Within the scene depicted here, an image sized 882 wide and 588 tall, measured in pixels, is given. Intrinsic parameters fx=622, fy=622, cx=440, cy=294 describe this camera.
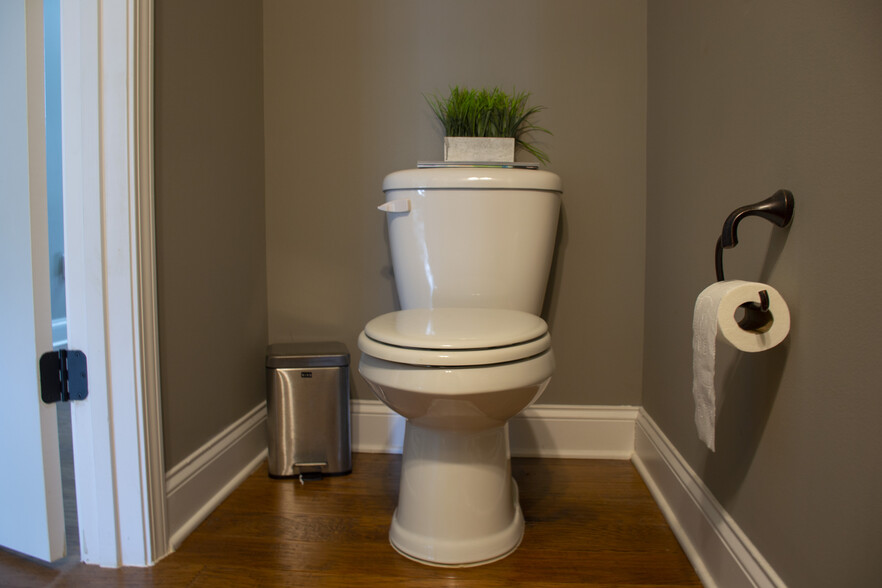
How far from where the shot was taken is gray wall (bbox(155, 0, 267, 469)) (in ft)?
4.32

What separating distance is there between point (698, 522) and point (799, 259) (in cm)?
62

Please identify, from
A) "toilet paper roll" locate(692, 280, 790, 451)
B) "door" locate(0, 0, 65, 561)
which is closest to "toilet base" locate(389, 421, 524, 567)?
"toilet paper roll" locate(692, 280, 790, 451)

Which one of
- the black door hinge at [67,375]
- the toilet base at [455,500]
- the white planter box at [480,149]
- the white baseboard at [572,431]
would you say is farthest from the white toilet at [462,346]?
the black door hinge at [67,375]

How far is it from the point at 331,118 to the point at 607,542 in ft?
4.41

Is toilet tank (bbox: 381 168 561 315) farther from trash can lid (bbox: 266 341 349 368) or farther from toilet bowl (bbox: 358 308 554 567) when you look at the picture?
trash can lid (bbox: 266 341 349 368)

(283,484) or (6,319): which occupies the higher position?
(6,319)

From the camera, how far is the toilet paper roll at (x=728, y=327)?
88cm

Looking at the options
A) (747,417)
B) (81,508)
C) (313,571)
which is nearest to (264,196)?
(81,508)

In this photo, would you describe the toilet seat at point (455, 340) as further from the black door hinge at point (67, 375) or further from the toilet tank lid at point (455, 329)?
the black door hinge at point (67, 375)

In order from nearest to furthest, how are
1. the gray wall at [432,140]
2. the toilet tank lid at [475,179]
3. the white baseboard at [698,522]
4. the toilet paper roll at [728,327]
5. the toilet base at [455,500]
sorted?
the toilet paper roll at [728,327]
the white baseboard at [698,522]
the toilet base at [455,500]
the toilet tank lid at [475,179]
the gray wall at [432,140]

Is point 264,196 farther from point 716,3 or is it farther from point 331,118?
point 716,3

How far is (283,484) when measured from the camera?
1.66 m

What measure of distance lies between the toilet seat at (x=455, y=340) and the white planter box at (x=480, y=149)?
1.86 feet

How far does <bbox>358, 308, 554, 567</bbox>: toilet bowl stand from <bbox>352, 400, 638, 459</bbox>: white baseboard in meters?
0.45
